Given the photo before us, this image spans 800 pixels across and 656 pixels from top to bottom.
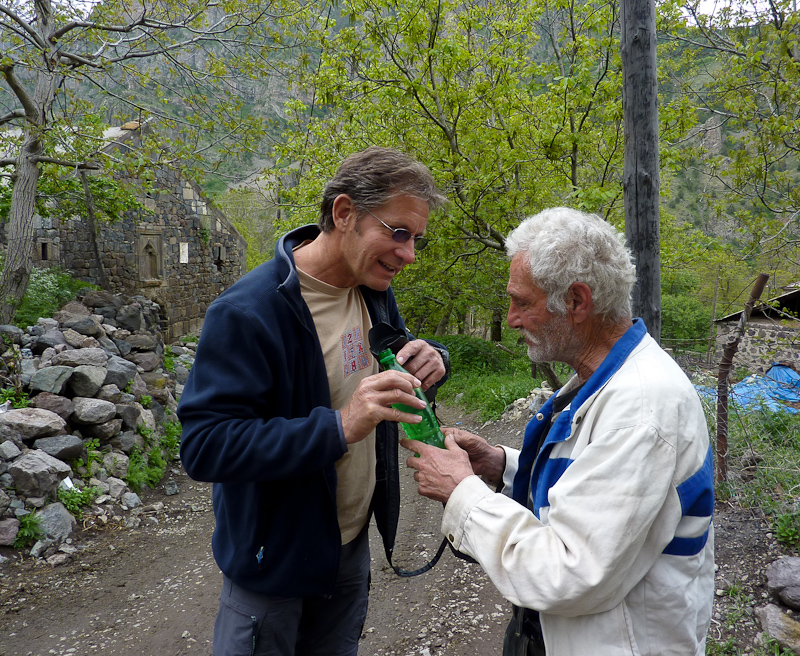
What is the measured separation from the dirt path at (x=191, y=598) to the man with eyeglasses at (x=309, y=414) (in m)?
1.64

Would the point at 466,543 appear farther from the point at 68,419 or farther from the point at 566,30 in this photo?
the point at 566,30

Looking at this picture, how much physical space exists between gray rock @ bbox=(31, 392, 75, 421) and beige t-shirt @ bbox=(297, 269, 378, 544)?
4.87m

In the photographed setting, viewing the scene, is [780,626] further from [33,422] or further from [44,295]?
[44,295]

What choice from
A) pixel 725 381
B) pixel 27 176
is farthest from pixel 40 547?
pixel 725 381

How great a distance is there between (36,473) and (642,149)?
17.2 ft

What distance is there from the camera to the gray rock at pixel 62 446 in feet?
17.2

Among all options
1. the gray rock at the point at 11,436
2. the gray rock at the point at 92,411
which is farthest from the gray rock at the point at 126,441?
the gray rock at the point at 11,436

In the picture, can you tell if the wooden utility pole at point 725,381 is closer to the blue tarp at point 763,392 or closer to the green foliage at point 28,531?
the blue tarp at point 763,392

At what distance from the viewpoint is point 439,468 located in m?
1.58

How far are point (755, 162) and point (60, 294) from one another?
9580 millimetres

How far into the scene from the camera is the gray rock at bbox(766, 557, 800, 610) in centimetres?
295

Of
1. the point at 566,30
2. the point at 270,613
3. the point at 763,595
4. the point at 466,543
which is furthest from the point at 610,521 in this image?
the point at 566,30

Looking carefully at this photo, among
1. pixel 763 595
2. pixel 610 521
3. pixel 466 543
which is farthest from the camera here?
pixel 763 595

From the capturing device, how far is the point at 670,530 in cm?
129
